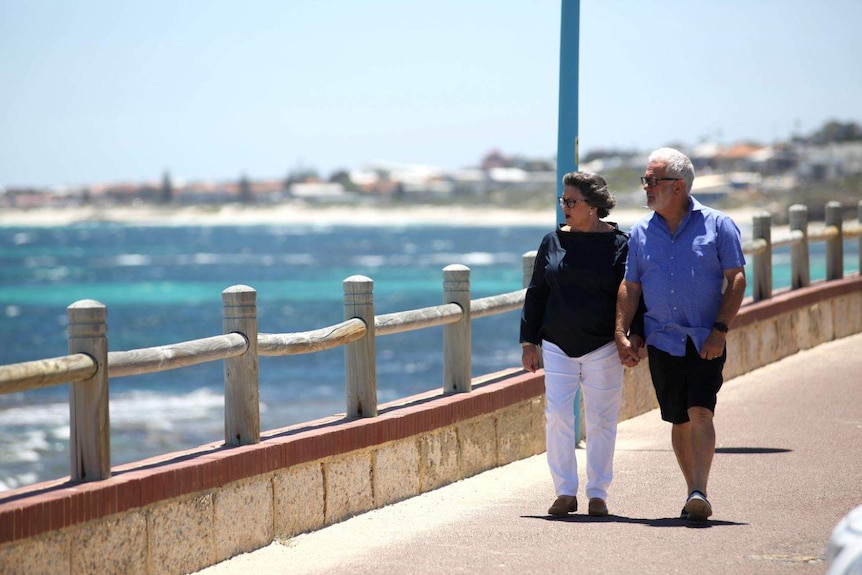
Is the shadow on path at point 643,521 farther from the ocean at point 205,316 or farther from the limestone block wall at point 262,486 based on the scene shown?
the ocean at point 205,316

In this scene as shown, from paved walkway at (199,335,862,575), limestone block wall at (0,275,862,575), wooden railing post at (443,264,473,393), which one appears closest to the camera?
limestone block wall at (0,275,862,575)

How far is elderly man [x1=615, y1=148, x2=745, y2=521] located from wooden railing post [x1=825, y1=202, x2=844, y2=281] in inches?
381

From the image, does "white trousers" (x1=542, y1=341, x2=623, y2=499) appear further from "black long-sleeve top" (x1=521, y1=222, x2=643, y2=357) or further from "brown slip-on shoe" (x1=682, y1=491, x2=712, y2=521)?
"brown slip-on shoe" (x1=682, y1=491, x2=712, y2=521)

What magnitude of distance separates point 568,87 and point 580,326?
3.13m

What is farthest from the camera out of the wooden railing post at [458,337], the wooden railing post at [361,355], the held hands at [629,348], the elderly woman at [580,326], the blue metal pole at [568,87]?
the blue metal pole at [568,87]

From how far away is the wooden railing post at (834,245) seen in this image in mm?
15844

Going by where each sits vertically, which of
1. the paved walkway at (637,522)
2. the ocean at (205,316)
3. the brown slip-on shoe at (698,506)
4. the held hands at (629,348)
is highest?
the held hands at (629,348)

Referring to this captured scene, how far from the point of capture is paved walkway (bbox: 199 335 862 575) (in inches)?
237

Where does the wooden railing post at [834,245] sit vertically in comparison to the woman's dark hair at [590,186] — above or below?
below

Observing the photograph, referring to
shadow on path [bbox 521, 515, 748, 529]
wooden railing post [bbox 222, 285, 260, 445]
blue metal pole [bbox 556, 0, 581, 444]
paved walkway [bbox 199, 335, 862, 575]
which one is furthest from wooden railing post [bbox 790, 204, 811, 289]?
wooden railing post [bbox 222, 285, 260, 445]

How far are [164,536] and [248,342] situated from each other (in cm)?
111

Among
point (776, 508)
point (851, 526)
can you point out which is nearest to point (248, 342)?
point (776, 508)

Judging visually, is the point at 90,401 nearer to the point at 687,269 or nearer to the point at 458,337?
the point at 687,269

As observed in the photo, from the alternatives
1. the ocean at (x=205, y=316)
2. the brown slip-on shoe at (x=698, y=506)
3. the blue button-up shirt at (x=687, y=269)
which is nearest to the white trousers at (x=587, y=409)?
the blue button-up shirt at (x=687, y=269)
